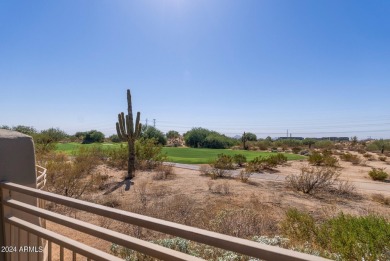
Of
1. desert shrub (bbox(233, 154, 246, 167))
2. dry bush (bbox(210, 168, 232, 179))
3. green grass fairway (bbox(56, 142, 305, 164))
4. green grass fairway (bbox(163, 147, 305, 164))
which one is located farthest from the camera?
green grass fairway (bbox(163, 147, 305, 164))

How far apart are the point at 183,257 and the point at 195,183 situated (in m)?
11.5

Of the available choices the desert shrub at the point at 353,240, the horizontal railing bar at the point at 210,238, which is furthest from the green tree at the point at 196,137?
the horizontal railing bar at the point at 210,238

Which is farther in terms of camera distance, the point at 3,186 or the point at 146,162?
the point at 146,162

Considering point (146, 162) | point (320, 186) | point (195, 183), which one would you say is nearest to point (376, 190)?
point (320, 186)

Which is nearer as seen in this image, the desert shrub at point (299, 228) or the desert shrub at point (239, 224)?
the desert shrub at point (299, 228)

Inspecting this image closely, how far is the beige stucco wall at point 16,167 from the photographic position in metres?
2.42

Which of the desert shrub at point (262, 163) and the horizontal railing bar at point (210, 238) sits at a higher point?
the horizontal railing bar at point (210, 238)

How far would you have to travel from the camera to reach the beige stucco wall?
7.95 ft

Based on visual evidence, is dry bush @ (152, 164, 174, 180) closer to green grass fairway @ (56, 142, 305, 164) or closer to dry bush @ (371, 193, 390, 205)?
green grass fairway @ (56, 142, 305, 164)

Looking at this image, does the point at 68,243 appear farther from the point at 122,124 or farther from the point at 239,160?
the point at 239,160

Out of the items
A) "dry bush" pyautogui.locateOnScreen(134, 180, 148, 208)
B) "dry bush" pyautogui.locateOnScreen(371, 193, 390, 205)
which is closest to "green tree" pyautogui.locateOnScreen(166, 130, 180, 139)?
"dry bush" pyautogui.locateOnScreen(134, 180, 148, 208)

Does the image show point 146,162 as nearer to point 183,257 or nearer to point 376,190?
point 376,190

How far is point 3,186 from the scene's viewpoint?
233 centimetres

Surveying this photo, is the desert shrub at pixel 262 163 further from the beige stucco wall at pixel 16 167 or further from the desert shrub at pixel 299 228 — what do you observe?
the beige stucco wall at pixel 16 167
